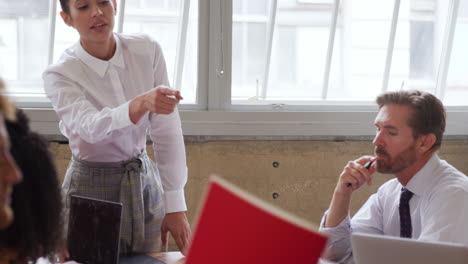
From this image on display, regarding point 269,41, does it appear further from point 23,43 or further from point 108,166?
point 108,166

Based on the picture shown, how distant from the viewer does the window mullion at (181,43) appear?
3.53 meters

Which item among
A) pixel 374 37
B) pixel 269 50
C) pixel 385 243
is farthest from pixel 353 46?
pixel 385 243

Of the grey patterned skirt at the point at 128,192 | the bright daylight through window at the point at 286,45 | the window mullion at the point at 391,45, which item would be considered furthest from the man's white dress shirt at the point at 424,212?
the window mullion at the point at 391,45

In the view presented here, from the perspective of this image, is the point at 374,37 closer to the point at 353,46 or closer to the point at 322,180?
the point at 353,46

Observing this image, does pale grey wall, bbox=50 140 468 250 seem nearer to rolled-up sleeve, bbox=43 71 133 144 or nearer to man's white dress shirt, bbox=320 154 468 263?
man's white dress shirt, bbox=320 154 468 263

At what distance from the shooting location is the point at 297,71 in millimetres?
3701

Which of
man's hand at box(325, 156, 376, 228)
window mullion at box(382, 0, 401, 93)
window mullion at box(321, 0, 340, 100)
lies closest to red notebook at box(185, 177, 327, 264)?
man's hand at box(325, 156, 376, 228)

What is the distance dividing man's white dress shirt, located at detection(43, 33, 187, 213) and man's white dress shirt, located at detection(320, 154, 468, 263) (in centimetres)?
59

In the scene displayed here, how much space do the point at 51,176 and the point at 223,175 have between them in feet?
7.57

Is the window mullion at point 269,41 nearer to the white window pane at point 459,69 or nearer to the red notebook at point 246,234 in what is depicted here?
the white window pane at point 459,69

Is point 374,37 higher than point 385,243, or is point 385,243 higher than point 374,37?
point 374,37

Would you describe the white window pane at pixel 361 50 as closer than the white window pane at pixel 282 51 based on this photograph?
No

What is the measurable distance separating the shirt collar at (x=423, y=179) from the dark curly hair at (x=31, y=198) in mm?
1498

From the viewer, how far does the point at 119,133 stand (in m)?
2.45
